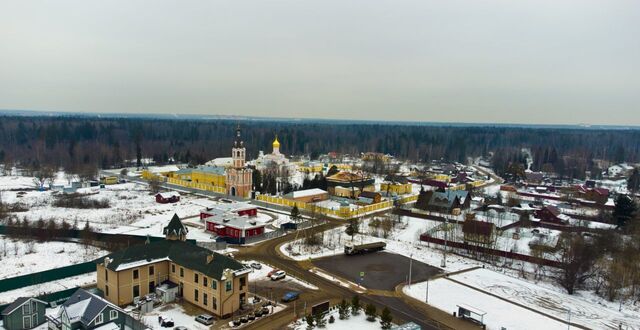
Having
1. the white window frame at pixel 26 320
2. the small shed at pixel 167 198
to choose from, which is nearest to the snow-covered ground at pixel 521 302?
the white window frame at pixel 26 320

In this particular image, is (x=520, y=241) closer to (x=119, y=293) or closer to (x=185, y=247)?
(x=185, y=247)

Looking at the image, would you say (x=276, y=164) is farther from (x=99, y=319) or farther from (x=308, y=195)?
(x=99, y=319)

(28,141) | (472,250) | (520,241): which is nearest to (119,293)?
(472,250)

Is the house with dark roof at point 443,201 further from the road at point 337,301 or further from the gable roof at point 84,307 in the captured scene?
the gable roof at point 84,307

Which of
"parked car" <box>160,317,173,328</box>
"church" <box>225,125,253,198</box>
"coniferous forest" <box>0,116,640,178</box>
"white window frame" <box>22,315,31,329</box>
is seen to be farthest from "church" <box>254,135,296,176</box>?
"white window frame" <box>22,315,31,329</box>

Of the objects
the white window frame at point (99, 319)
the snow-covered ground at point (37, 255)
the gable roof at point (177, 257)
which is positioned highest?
the gable roof at point (177, 257)

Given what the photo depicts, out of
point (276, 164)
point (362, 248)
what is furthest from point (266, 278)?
point (276, 164)
